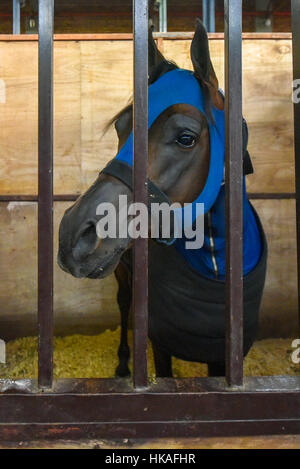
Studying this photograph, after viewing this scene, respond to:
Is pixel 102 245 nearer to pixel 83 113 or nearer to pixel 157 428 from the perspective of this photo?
pixel 157 428

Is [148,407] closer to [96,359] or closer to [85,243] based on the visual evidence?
[85,243]

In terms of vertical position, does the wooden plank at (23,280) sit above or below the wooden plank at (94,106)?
below

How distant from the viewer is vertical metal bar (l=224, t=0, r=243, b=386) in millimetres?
688

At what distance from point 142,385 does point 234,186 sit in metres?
0.38

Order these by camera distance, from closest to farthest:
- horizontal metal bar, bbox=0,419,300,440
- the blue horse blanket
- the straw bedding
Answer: horizontal metal bar, bbox=0,419,300,440 → the blue horse blanket → the straw bedding

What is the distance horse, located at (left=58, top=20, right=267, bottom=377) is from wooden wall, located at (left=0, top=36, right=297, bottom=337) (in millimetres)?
704

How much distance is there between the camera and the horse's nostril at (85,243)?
936 mm

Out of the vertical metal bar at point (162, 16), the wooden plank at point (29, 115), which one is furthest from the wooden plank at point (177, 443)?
the vertical metal bar at point (162, 16)

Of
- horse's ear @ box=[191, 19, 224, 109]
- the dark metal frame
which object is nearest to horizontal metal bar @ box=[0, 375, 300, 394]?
the dark metal frame

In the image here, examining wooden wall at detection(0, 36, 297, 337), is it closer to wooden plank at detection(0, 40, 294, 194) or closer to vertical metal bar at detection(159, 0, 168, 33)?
wooden plank at detection(0, 40, 294, 194)

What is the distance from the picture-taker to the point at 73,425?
65 cm

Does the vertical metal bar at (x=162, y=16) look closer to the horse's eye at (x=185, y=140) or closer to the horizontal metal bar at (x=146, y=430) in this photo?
the horse's eye at (x=185, y=140)

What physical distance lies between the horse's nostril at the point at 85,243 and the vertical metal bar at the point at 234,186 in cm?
37

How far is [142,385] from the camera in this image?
2.20ft
